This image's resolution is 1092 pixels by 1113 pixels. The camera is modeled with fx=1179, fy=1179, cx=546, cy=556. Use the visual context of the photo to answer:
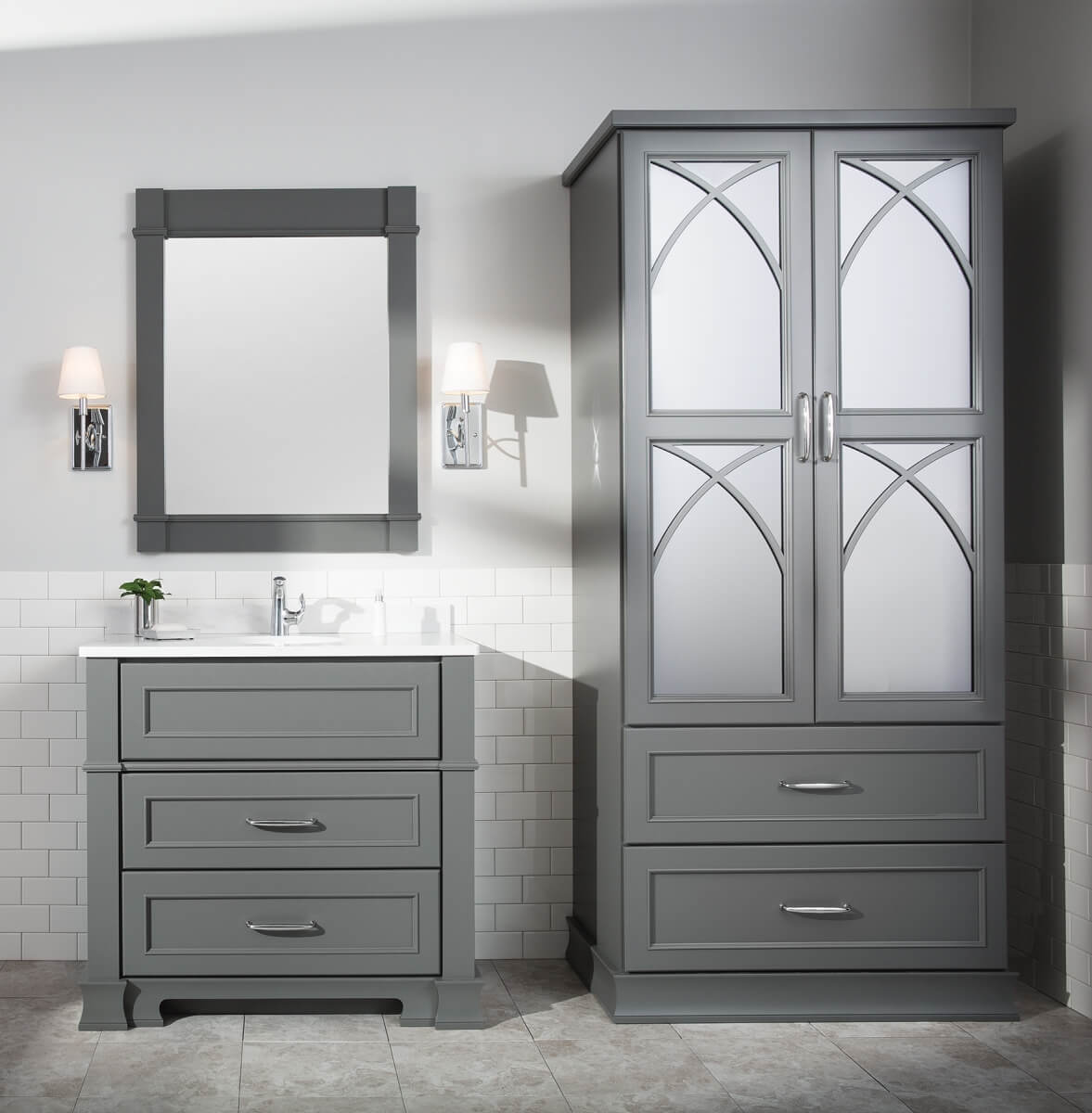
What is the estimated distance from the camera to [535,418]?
357cm

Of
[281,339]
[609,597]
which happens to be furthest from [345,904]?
[281,339]

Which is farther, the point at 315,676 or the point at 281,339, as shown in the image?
the point at 281,339

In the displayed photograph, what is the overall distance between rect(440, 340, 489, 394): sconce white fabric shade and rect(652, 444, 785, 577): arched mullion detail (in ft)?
2.30

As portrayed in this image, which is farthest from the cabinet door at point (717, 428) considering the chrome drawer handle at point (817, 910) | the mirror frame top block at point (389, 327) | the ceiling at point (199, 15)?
the ceiling at point (199, 15)

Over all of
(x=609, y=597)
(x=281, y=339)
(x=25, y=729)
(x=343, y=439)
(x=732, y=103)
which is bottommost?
(x=25, y=729)

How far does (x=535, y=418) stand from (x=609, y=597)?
2.35 feet

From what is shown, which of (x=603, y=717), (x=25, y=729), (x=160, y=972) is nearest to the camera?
(x=160, y=972)

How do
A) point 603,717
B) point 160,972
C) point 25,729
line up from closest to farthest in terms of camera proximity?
point 160,972
point 603,717
point 25,729

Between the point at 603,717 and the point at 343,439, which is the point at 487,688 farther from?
the point at 343,439

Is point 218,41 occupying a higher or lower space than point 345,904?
higher

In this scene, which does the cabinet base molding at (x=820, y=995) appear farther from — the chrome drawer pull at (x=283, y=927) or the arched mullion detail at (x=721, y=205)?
the arched mullion detail at (x=721, y=205)

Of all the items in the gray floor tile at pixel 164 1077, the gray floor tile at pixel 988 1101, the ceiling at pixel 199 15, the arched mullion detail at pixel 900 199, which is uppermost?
the ceiling at pixel 199 15

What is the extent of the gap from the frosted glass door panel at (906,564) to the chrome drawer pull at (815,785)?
0.24 metres

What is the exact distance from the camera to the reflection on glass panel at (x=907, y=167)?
119 inches
